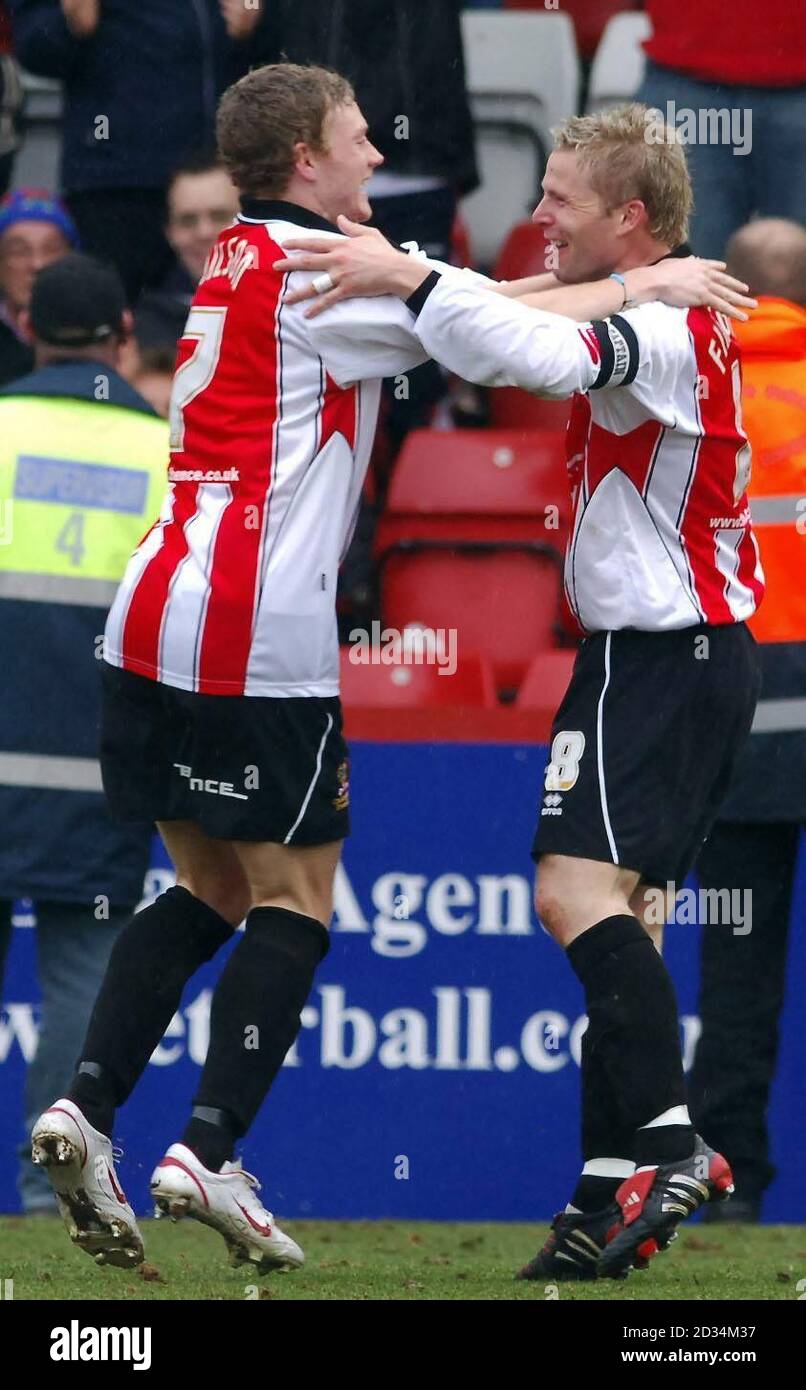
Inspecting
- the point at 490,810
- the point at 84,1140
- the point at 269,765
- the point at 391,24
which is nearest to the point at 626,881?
the point at 269,765

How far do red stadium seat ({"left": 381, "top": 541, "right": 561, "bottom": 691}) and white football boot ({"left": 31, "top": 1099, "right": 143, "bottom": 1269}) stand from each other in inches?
112

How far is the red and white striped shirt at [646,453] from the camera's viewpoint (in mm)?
3980

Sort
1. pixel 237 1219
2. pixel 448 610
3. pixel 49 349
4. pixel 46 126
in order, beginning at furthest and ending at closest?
pixel 46 126
pixel 448 610
pixel 49 349
pixel 237 1219

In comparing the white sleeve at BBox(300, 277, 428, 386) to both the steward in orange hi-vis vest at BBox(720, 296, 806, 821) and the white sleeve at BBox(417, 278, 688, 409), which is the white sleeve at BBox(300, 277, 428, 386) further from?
the steward in orange hi-vis vest at BBox(720, 296, 806, 821)

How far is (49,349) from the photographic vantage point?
555 cm

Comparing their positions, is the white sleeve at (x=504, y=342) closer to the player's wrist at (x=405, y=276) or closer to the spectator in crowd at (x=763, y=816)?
the player's wrist at (x=405, y=276)

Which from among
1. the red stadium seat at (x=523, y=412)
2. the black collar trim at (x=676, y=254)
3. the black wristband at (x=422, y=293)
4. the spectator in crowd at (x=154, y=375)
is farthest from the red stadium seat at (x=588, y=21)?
the black wristband at (x=422, y=293)

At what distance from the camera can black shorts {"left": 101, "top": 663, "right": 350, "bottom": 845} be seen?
404cm

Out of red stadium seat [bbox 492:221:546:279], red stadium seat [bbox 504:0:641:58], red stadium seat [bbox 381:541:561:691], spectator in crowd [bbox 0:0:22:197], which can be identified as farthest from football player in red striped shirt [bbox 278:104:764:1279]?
red stadium seat [bbox 504:0:641:58]

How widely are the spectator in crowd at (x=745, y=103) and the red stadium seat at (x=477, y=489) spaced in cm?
77

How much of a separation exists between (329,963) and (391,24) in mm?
2989
